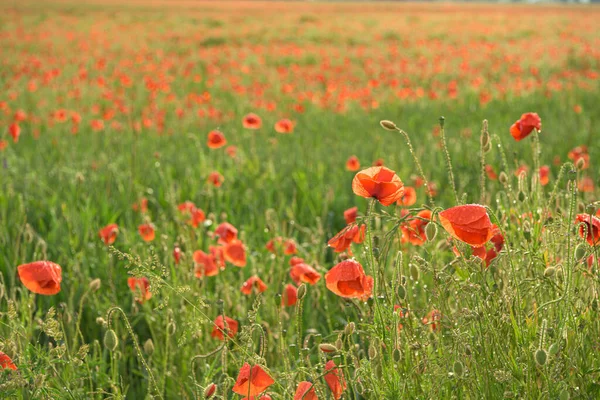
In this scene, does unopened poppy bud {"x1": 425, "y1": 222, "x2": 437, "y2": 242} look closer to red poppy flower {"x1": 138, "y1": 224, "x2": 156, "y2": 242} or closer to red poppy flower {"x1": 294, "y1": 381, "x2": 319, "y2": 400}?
red poppy flower {"x1": 294, "y1": 381, "x2": 319, "y2": 400}

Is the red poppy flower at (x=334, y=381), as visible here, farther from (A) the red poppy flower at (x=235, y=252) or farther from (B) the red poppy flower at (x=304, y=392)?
(A) the red poppy flower at (x=235, y=252)

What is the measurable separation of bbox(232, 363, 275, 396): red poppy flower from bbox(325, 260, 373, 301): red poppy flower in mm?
218

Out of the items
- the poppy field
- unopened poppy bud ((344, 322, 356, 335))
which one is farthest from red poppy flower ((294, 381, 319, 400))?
unopened poppy bud ((344, 322, 356, 335))

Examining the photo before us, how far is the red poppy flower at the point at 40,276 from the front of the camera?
157 centimetres

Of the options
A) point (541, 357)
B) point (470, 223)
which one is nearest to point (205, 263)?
point (470, 223)

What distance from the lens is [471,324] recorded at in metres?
1.53

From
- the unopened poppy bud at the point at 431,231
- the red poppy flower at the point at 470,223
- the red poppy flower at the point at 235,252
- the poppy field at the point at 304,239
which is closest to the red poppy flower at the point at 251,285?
the poppy field at the point at 304,239

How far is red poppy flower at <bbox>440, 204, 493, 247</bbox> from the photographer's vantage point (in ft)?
4.09

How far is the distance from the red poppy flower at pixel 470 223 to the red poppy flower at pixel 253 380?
17.3 inches

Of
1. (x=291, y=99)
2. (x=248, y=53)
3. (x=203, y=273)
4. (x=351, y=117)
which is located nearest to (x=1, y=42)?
(x=248, y=53)

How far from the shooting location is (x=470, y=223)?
1.24 m

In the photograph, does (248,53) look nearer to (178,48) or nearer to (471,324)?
(178,48)

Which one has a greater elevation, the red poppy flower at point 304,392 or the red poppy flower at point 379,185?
the red poppy flower at point 379,185

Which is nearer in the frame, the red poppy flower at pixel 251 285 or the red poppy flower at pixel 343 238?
the red poppy flower at pixel 343 238
